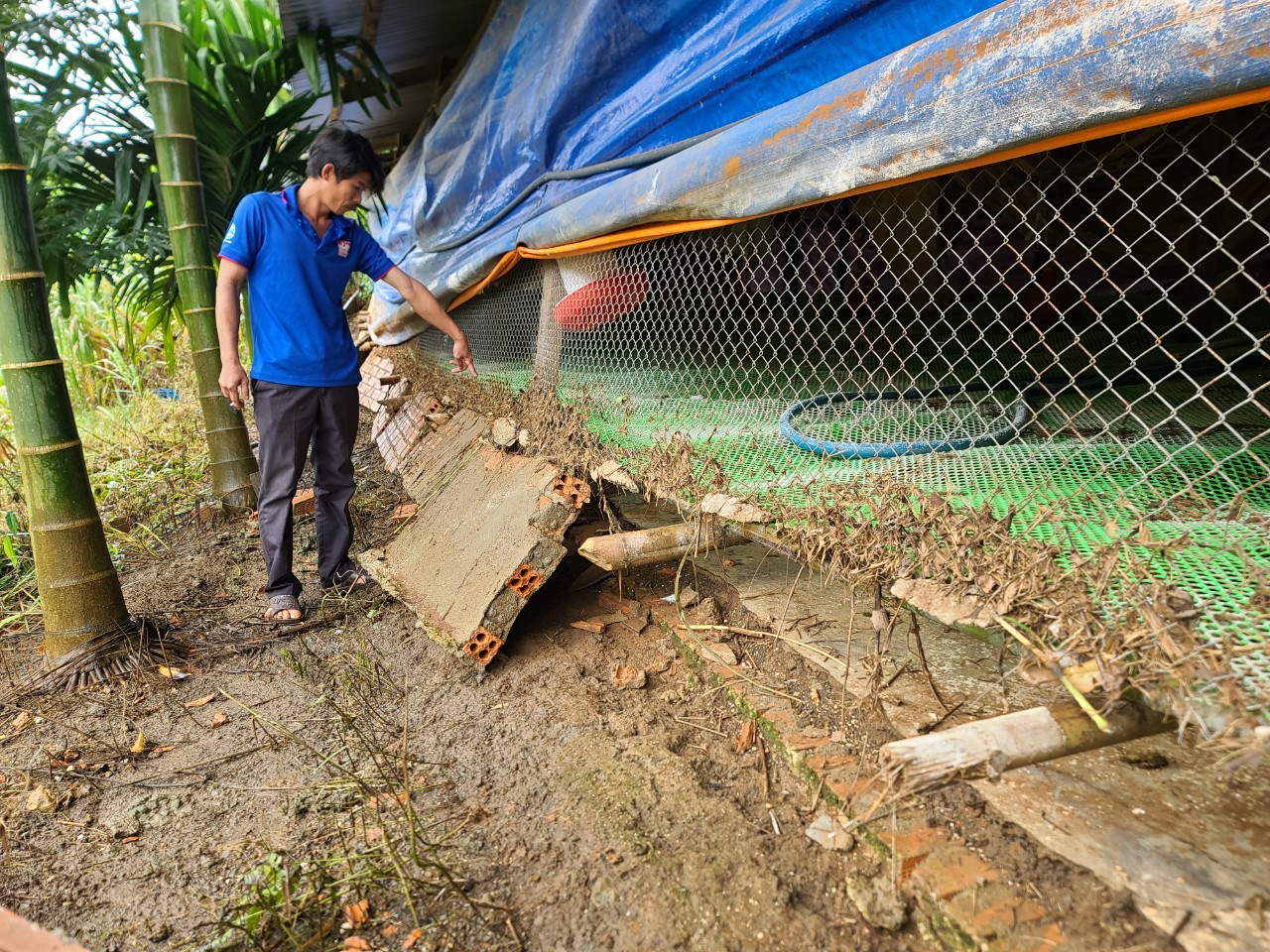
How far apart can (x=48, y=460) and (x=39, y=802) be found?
1209 mm

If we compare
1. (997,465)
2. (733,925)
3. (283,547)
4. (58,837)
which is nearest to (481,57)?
(283,547)

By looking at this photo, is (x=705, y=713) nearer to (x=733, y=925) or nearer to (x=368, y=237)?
(x=733, y=925)

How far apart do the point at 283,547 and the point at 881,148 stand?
267 centimetres

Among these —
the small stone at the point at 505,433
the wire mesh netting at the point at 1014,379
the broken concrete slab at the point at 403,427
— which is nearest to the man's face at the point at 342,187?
the wire mesh netting at the point at 1014,379

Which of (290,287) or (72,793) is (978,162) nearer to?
(290,287)

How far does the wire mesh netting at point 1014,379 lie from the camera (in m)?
1.52

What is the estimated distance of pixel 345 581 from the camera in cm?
349

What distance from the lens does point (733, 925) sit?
1.54 meters

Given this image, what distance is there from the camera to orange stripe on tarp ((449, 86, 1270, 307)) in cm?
125

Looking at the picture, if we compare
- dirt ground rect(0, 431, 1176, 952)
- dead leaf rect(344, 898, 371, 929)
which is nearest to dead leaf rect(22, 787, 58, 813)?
dirt ground rect(0, 431, 1176, 952)

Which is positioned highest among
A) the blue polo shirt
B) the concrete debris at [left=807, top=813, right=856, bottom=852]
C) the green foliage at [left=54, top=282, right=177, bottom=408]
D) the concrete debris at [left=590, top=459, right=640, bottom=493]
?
the blue polo shirt

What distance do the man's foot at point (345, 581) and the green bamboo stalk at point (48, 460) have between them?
0.77 m

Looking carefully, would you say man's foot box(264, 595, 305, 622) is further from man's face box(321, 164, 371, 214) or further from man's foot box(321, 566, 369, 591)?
man's face box(321, 164, 371, 214)

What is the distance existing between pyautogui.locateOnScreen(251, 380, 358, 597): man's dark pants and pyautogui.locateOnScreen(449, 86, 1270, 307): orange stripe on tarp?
1088 millimetres
